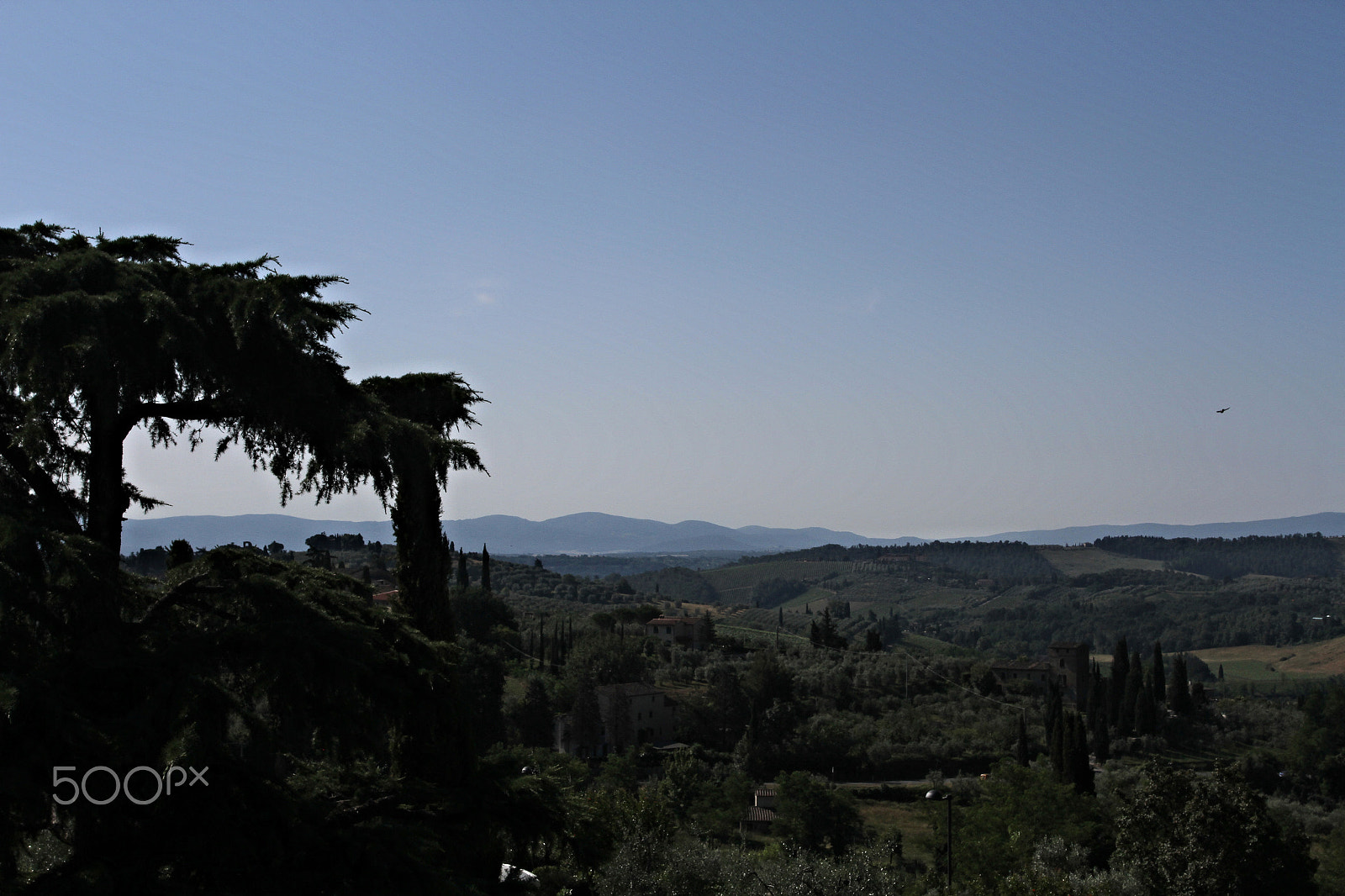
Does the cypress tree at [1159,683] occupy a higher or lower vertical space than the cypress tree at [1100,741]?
higher

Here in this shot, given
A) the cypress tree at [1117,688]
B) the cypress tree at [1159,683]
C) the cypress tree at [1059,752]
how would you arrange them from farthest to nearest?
the cypress tree at [1159,683]
the cypress tree at [1117,688]
the cypress tree at [1059,752]

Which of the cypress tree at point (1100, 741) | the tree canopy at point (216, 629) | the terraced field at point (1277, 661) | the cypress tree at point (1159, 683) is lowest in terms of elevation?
the terraced field at point (1277, 661)

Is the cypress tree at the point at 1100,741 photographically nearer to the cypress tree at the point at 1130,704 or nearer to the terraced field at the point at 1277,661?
the cypress tree at the point at 1130,704

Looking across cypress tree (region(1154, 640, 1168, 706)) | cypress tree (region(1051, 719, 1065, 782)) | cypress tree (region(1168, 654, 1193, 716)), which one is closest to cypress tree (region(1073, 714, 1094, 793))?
cypress tree (region(1051, 719, 1065, 782))

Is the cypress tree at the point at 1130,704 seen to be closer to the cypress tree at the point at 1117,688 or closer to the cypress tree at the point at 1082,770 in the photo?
the cypress tree at the point at 1117,688

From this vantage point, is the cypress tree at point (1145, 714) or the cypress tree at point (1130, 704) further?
the cypress tree at point (1130, 704)

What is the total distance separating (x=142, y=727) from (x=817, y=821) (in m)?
39.2

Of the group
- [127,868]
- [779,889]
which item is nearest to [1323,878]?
[779,889]

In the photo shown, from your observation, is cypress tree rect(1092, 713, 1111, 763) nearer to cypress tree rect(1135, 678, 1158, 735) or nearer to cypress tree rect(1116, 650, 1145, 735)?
cypress tree rect(1116, 650, 1145, 735)

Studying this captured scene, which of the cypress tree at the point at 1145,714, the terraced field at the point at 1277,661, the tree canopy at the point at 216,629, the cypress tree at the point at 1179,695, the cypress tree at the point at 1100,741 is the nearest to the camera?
the tree canopy at the point at 216,629

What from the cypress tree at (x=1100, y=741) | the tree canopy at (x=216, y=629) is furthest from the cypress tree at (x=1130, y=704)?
the tree canopy at (x=216, y=629)

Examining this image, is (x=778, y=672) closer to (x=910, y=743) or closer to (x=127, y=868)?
(x=910, y=743)

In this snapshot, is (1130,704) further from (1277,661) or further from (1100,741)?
(1277,661)

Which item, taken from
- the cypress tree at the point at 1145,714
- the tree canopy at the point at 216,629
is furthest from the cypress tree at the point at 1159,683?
the tree canopy at the point at 216,629
